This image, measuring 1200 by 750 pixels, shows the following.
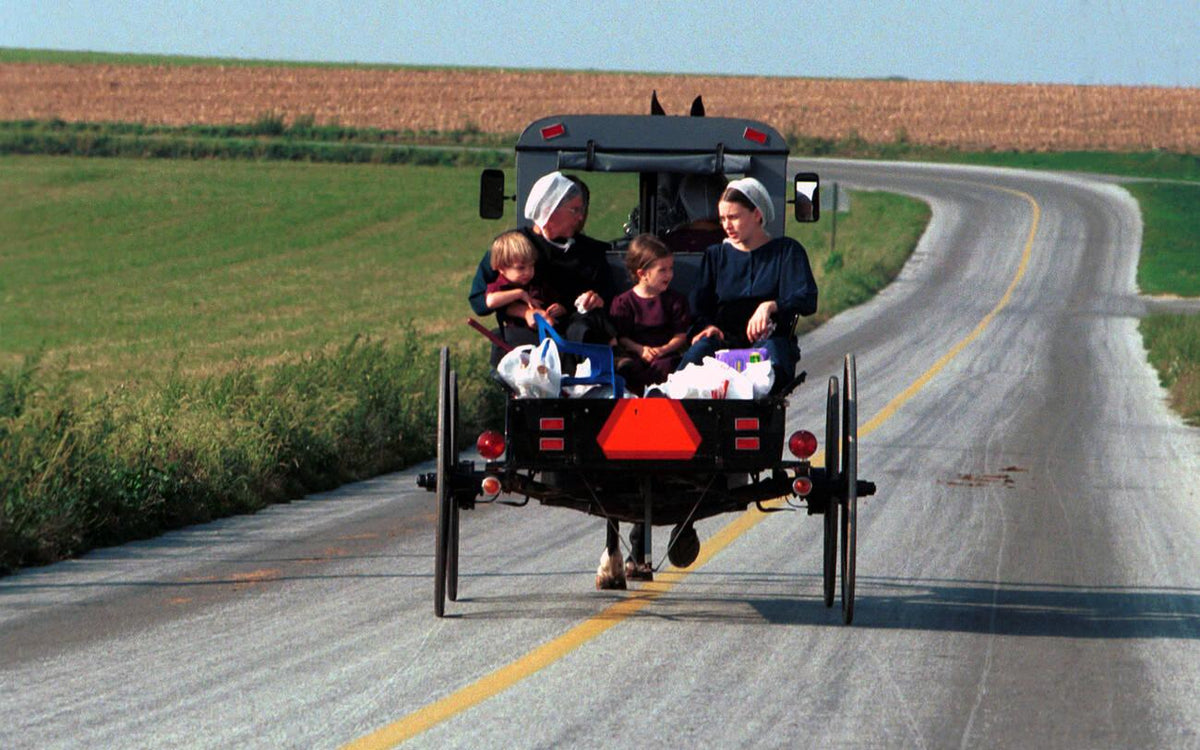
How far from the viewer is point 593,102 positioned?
342ft

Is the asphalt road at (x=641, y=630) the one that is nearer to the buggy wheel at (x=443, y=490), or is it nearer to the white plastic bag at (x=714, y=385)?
the buggy wheel at (x=443, y=490)

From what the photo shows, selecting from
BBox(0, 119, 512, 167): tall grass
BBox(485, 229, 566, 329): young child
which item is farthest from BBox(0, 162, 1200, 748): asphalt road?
BBox(0, 119, 512, 167): tall grass

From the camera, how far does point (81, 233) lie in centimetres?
5584

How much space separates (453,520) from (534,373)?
3.77ft

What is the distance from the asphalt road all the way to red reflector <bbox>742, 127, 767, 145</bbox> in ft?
8.24

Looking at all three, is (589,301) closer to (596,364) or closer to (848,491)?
(596,364)

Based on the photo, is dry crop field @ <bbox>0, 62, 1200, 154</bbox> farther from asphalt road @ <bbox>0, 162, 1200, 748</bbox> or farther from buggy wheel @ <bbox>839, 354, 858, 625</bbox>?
buggy wheel @ <bbox>839, 354, 858, 625</bbox>

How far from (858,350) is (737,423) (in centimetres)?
2081

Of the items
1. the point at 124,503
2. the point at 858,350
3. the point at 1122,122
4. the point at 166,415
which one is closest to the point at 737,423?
the point at 124,503

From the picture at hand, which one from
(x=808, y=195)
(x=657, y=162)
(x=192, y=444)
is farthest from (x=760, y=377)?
(x=192, y=444)

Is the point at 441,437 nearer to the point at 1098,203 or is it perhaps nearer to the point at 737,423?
the point at 737,423

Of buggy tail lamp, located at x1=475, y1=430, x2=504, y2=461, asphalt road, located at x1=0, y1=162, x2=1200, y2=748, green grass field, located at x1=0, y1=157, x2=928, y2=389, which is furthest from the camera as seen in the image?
green grass field, located at x1=0, y1=157, x2=928, y2=389

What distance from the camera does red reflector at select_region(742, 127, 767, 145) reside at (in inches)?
412

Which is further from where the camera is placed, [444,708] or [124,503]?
[124,503]
